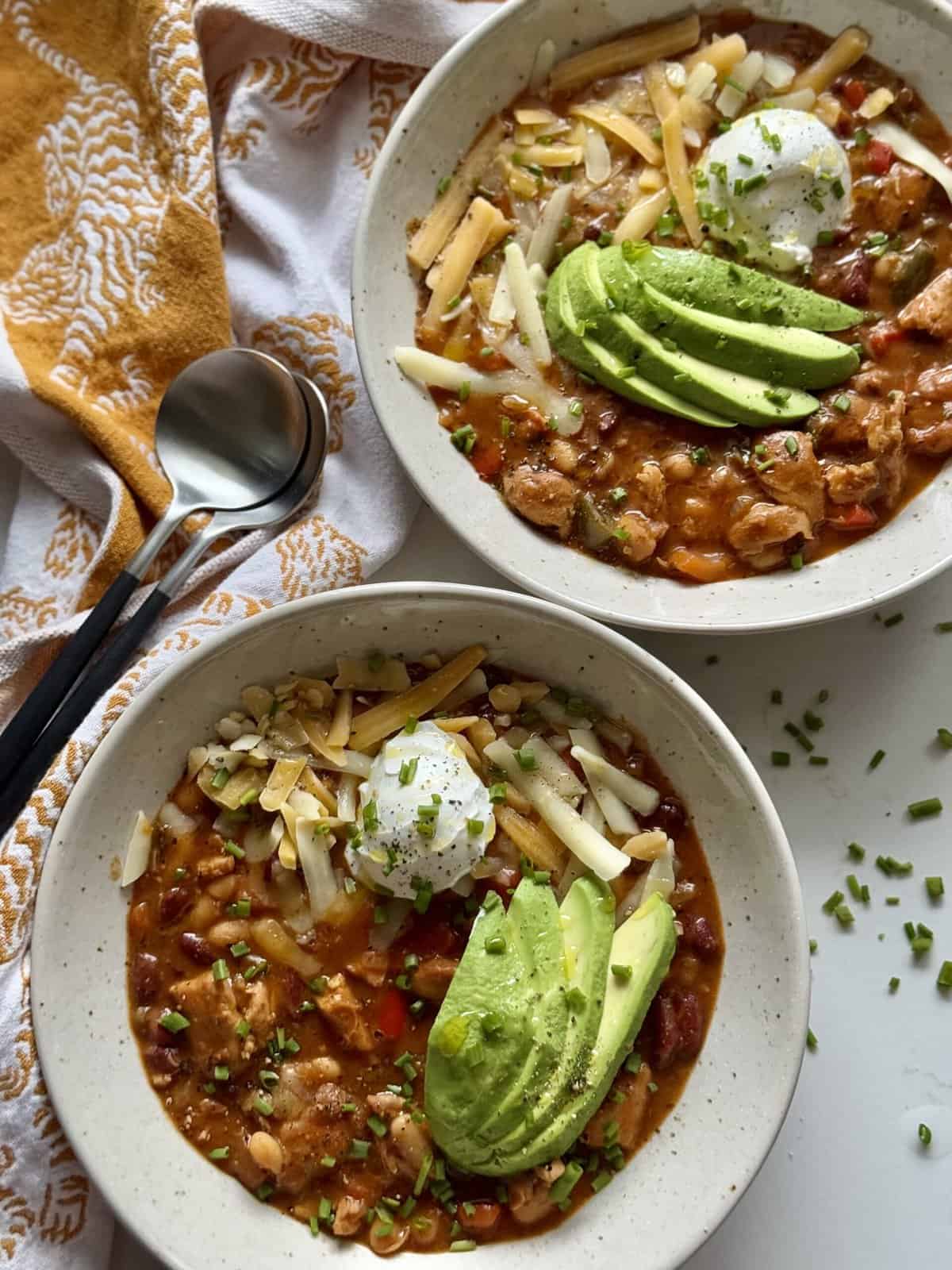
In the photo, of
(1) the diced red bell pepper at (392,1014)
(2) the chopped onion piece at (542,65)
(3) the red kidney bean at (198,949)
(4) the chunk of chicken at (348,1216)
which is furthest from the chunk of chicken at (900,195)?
(4) the chunk of chicken at (348,1216)

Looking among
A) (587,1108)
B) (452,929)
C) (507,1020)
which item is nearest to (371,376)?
(452,929)

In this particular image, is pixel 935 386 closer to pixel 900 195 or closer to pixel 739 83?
pixel 900 195

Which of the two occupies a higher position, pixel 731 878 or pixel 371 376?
pixel 371 376

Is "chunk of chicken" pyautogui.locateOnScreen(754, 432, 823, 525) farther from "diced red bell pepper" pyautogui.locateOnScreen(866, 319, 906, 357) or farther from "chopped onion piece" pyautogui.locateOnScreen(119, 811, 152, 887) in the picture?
"chopped onion piece" pyautogui.locateOnScreen(119, 811, 152, 887)

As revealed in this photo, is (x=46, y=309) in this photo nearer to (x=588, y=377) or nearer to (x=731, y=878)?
(x=588, y=377)

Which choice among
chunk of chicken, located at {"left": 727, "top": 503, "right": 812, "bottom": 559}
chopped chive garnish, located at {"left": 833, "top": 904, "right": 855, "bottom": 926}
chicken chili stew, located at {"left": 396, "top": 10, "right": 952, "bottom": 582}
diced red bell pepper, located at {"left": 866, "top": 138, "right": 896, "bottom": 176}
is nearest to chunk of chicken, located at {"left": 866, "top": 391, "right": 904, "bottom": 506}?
chicken chili stew, located at {"left": 396, "top": 10, "right": 952, "bottom": 582}

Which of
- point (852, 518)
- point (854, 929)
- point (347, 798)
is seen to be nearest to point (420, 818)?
point (347, 798)

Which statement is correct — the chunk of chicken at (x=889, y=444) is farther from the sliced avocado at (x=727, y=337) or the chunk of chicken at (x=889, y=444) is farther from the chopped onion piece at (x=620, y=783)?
the chopped onion piece at (x=620, y=783)
